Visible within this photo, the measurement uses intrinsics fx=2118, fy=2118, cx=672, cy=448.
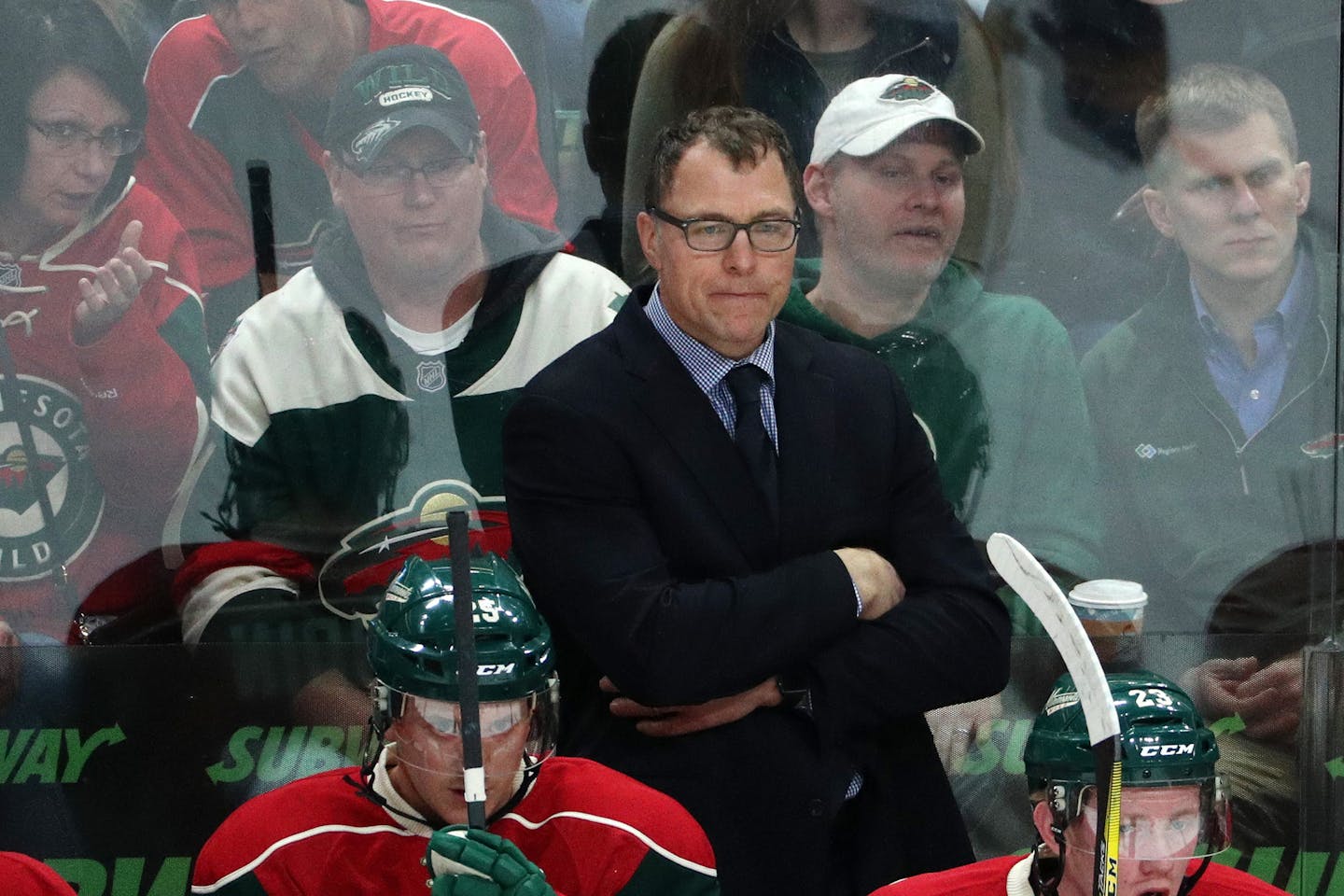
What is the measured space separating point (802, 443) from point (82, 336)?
1.52 metres

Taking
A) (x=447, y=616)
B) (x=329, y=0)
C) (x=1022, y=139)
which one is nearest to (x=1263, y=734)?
(x=1022, y=139)

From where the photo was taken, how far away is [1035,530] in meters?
4.05

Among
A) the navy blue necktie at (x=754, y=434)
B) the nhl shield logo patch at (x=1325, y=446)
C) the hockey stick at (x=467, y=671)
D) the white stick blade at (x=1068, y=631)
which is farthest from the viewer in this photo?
the nhl shield logo patch at (x=1325, y=446)

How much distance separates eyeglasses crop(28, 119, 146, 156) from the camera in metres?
3.96

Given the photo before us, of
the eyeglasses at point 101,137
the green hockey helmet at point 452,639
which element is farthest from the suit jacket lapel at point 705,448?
the eyeglasses at point 101,137

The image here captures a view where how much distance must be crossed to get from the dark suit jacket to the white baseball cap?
0.81 m

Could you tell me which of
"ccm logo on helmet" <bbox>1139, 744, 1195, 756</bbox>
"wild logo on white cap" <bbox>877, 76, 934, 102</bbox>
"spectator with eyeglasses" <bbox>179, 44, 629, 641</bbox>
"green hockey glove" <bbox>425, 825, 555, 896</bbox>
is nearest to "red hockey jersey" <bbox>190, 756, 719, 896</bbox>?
"green hockey glove" <bbox>425, 825, 555, 896</bbox>

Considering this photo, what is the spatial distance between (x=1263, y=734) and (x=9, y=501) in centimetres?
241

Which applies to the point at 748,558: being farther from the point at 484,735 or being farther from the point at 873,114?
the point at 873,114

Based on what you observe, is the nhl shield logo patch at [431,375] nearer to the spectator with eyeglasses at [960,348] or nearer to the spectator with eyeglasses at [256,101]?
the spectator with eyeglasses at [256,101]

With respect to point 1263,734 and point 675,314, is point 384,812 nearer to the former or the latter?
point 675,314

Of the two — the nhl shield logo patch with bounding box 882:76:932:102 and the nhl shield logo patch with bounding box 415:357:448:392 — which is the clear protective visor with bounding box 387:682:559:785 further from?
the nhl shield logo patch with bounding box 882:76:932:102

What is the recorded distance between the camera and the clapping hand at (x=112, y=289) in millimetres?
3973

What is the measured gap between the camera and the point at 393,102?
12.9ft
